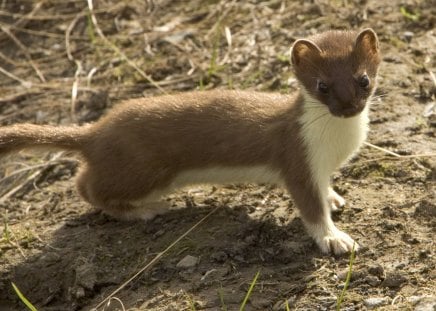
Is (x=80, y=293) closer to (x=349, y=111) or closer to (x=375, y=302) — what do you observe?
(x=375, y=302)

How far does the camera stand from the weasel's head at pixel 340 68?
13.6 ft

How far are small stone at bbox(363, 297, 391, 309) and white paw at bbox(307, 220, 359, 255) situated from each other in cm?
41

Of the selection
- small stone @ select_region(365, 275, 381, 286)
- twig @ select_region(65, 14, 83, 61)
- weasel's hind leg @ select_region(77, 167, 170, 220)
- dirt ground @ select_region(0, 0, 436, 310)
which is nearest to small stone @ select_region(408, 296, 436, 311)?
dirt ground @ select_region(0, 0, 436, 310)

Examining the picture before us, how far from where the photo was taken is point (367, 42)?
4.32 meters

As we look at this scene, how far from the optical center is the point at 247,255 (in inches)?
175

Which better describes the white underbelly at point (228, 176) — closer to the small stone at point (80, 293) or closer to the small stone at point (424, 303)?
the small stone at point (80, 293)

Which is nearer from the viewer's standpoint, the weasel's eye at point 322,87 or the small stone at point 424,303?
the small stone at point 424,303

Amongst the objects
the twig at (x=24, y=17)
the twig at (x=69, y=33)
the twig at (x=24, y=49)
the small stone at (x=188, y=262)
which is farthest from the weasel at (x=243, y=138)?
the twig at (x=24, y=17)

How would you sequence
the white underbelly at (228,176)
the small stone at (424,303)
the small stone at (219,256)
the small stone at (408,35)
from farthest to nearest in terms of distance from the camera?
the small stone at (408,35), the white underbelly at (228,176), the small stone at (219,256), the small stone at (424,303)

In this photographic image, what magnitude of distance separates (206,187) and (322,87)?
1330mm

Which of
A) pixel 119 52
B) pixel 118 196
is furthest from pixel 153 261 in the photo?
pixel 119 52

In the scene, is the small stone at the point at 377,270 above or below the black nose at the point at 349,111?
below

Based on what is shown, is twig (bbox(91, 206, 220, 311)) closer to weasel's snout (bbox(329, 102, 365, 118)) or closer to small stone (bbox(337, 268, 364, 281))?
small stone (bbox(337, 268, 364, 281))

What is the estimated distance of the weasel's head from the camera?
416cm
